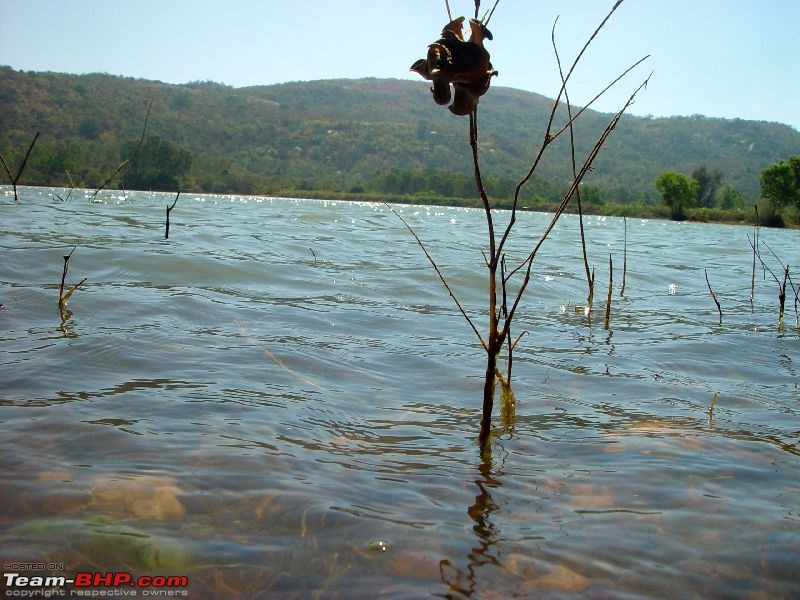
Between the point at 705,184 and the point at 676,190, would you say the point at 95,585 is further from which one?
the point at 705,184

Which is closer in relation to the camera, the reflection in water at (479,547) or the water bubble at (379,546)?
the reflection in water at (479,547)

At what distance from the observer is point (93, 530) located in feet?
6.76

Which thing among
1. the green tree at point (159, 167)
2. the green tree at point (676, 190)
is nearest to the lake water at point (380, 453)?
the green tree at point (159, 167)

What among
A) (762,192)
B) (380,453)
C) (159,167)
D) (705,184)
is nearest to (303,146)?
(159,167)

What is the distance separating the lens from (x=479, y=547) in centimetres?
215

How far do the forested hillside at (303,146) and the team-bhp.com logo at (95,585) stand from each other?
2115 inches

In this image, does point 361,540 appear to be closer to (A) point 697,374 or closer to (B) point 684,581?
(B) point 684,581

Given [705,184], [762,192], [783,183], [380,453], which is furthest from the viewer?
[705,184]

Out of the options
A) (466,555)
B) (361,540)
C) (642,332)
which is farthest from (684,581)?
(642,332)

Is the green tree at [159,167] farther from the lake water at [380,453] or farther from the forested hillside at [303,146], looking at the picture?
the lake water at [380,453]

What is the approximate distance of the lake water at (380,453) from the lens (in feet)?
6.58

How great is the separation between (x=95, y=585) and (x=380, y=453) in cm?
138

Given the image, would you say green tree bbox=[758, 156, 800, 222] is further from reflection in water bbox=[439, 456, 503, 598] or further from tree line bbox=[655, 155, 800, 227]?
reflection in water bbox=[439, 456, 503, 598]

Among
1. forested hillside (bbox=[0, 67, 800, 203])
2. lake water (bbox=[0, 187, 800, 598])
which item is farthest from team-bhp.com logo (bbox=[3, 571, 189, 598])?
forested hillside (bbox=[0, 67, 800, 203])
